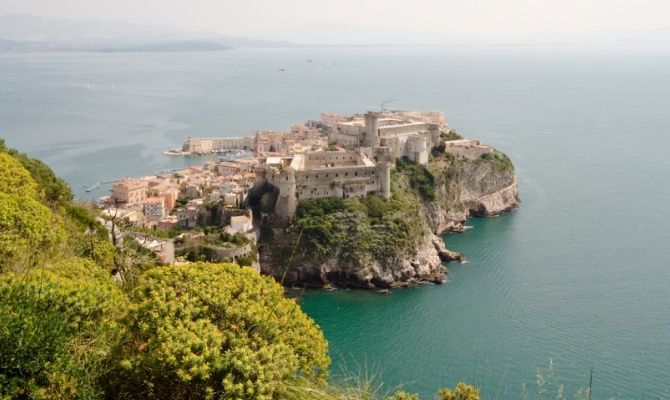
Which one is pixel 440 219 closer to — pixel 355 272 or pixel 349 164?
pixel 349 164

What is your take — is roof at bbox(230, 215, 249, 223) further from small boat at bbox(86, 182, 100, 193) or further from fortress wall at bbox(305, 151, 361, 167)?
small boat at bbox(86, 182, 100, 193)

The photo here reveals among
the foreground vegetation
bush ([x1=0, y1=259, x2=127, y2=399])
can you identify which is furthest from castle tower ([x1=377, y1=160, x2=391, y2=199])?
bush ([x1=0, y1=259, x2=127, y2=399])

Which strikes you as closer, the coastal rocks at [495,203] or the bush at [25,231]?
the bush at [25,231]

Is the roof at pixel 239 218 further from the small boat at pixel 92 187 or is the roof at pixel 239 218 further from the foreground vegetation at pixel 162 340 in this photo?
the foreground vegetation at pixel 162 340

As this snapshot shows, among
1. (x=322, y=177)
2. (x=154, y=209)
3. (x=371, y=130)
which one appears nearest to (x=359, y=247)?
A: (x=322, y=177)

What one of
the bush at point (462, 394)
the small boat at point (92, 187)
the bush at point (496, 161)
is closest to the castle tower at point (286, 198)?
the bush at point (496, 161)

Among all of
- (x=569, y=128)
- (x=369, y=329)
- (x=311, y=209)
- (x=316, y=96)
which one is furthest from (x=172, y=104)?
(x=369, y=329)

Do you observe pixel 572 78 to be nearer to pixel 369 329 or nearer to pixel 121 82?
pixel 121 82
